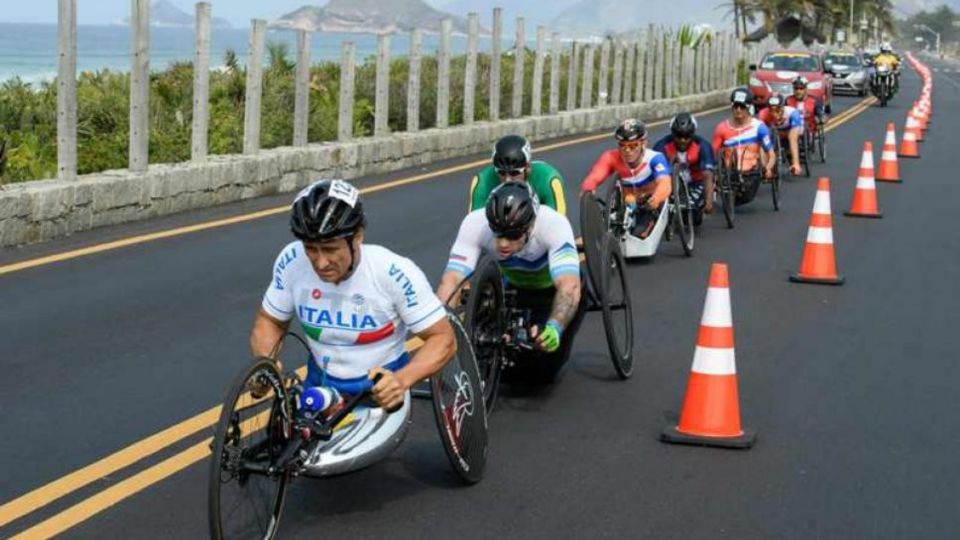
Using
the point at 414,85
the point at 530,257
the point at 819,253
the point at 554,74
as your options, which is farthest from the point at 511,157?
the point at 554,74

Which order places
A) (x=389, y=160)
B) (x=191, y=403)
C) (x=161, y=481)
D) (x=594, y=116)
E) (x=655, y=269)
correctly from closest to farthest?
1. (x=161, y=481)
2. (x=191, y=403)
3. (x=655, y=269)
4. (x=389, y=160)
5. (x=594, y=116)

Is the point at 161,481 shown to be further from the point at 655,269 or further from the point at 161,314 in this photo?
the point at 655,269

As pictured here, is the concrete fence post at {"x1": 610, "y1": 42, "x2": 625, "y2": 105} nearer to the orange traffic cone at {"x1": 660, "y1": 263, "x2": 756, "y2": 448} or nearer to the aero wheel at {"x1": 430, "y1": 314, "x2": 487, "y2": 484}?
the orange traffic cone at {"x1": 660, "y1": 263, "x2": 756, "y2": 448}

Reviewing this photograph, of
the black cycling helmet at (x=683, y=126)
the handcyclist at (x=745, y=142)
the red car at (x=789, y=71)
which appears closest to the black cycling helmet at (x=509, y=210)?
the black cycling helmet at (x=683, y=126)

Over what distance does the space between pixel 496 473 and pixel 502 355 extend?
95cm

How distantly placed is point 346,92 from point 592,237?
13.4 metres

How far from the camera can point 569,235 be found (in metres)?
8.76

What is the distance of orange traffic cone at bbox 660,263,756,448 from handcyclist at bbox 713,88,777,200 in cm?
1055

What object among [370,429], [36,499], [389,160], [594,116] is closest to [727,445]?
[370,429]

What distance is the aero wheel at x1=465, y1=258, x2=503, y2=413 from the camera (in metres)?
7.79

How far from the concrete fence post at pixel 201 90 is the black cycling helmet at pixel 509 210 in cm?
1005

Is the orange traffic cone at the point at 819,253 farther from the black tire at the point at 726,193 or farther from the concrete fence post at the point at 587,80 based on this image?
the concrete fence post at the point at 587,80

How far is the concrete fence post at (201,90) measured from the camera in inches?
707

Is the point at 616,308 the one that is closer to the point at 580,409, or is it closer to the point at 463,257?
the point at 580,409
